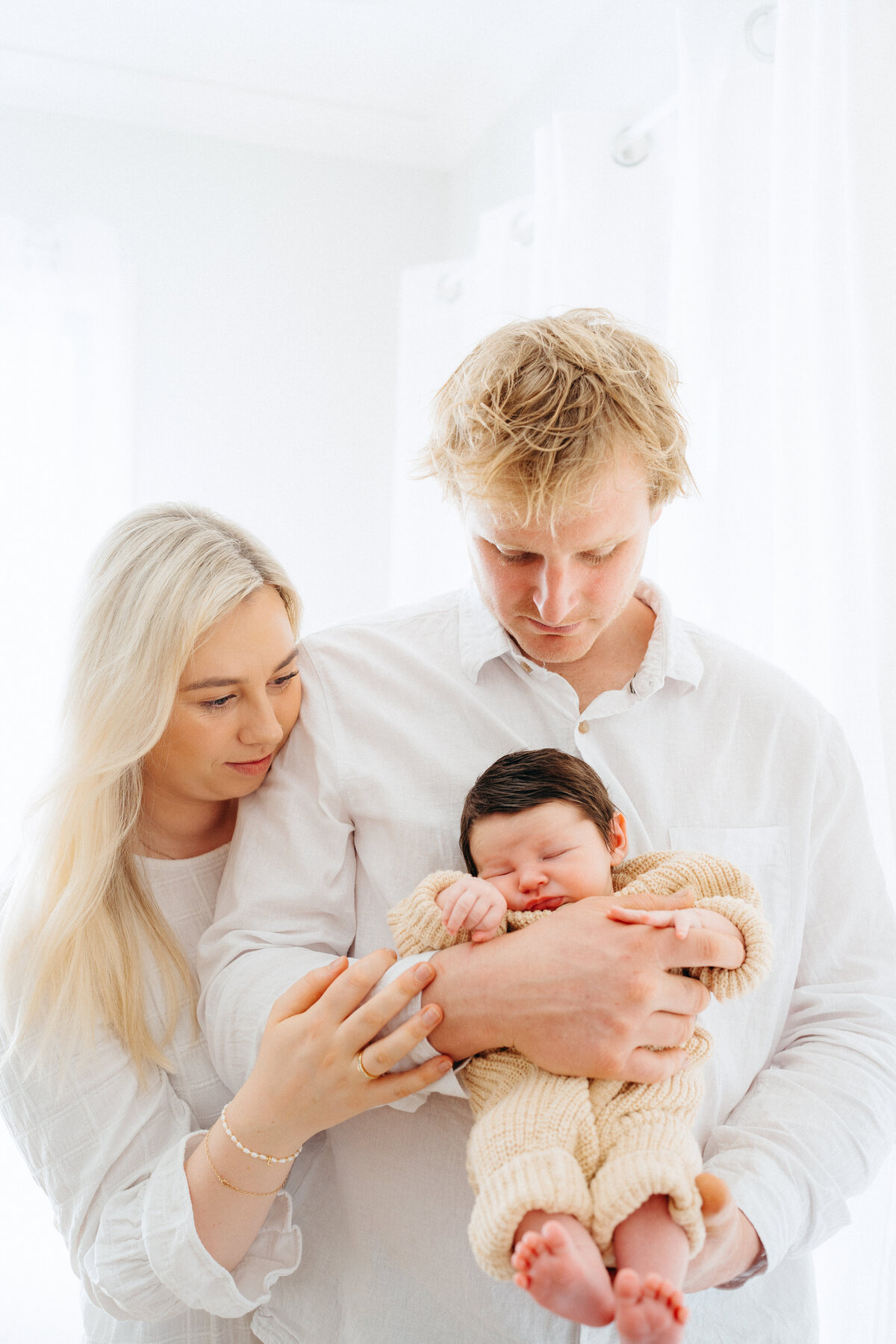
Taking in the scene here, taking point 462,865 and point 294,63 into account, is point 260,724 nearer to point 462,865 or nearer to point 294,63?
point 462,865

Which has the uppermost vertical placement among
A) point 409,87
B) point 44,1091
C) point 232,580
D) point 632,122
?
point 409,87

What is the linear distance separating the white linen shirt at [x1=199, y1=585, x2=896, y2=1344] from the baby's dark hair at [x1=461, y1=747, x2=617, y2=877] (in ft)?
0.18

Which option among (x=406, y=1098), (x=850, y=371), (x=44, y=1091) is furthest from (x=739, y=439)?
(x=44, y=1091)

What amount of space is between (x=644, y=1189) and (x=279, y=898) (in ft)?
1.77

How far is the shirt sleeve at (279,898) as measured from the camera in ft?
3.83

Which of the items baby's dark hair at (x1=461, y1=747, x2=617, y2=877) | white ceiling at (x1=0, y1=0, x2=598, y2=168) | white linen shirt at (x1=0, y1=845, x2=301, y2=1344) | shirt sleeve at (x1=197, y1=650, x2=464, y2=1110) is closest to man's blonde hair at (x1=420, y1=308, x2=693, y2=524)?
baby's dark hair at (x1=461, y1=747, x2=617, y2=877)

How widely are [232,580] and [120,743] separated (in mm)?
251

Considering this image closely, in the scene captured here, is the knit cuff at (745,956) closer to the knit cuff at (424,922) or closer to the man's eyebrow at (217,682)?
the knit cuff at (424,922)

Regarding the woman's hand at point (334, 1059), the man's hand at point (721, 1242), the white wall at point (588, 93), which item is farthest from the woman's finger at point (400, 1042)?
the white wall at point (588, 93)

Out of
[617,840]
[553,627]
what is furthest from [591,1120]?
[553,627]

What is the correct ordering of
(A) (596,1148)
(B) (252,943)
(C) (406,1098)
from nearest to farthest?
(A) (596,1148), (C) (406,1098), (B) (252,943)

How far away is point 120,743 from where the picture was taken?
1.27 meters

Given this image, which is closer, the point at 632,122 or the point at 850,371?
the point at 850,371

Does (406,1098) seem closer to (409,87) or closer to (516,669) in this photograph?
(516,669)
